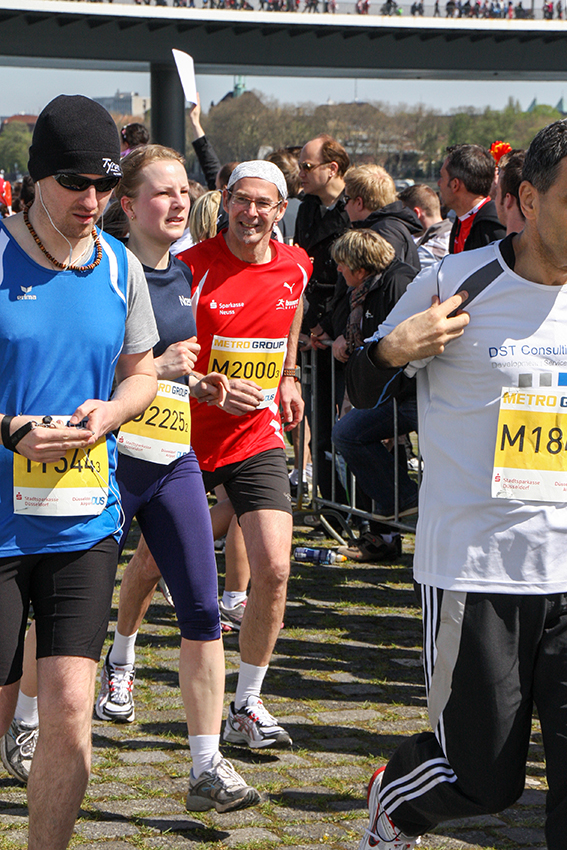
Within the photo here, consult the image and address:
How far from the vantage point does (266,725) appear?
4.29m

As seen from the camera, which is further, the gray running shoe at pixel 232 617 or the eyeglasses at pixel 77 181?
the gray running shoe at pixel 232 617

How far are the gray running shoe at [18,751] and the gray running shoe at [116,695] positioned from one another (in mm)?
565

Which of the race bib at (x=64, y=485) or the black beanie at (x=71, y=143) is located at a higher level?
the black beanie at (x=71, y=143)

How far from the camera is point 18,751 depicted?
390 cm

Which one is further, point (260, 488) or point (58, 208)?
point (260, 488)

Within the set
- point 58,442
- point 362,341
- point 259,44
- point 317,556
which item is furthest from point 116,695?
point 259,44

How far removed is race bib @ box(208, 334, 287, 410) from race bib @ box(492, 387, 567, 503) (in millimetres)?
2047

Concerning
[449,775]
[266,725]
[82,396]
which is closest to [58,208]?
[82,396]

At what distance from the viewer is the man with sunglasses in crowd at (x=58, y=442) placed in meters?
2.73

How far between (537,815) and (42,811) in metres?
1.87

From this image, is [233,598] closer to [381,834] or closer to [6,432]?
[381,834]

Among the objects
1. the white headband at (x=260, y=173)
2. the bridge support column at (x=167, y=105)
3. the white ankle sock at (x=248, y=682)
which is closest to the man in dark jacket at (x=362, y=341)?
the white headband at (x=260, y=173)

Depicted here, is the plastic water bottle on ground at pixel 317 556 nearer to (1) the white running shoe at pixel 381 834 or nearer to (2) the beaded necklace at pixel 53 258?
(1) the white running shoe at pixel 381 834

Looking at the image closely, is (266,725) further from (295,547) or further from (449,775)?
(295,547)
